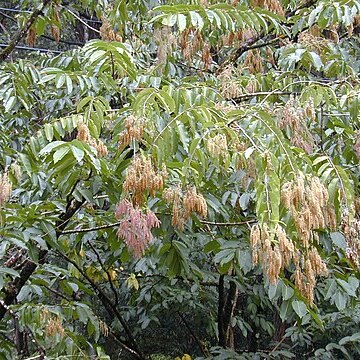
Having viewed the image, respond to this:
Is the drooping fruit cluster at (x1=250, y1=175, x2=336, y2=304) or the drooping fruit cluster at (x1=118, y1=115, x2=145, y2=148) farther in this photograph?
the drooping fruit cluster at (x1=118, y1=115, x2=145, y2=148)

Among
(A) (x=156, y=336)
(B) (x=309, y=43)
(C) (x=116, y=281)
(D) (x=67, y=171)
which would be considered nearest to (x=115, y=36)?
(B) (x=309, y=43)

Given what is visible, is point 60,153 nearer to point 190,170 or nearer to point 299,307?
point 190,170

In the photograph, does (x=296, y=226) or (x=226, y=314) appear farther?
(x=226, y=314)

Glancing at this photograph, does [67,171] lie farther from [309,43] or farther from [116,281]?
[116,281]

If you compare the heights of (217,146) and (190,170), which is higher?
(217,146)

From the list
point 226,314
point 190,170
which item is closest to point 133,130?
point 190,170

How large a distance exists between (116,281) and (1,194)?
1.94 metres

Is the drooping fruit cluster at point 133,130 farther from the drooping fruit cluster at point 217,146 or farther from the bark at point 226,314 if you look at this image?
the bark at point 226,314

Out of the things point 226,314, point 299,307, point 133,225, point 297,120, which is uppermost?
point 297,120

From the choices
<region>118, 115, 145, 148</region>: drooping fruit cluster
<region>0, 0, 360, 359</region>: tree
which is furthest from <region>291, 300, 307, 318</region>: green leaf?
<region>118, 115, 145, 148</region>: drooping fruit cluster

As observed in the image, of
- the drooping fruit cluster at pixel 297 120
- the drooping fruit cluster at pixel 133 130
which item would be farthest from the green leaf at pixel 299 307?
the drooping fruit cluster at pixel 133 130

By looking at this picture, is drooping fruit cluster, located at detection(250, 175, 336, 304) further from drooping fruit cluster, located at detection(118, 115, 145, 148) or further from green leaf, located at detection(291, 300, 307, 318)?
green leaf, located at detection(291, 300, 307, 318)

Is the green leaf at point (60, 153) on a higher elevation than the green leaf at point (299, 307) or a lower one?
higher

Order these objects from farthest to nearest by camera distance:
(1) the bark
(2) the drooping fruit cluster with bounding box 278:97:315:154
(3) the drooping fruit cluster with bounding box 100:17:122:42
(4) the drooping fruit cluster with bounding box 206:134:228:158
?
1. (1) the bark
2. (3) the drooping fruit cluster with bounding box 100:17:122:42
3. (2) the drooping fruit cluster with bounding box 278:97:315:154
4. (4) the drooping fruit cluster with bounding box 206:134:228:158
